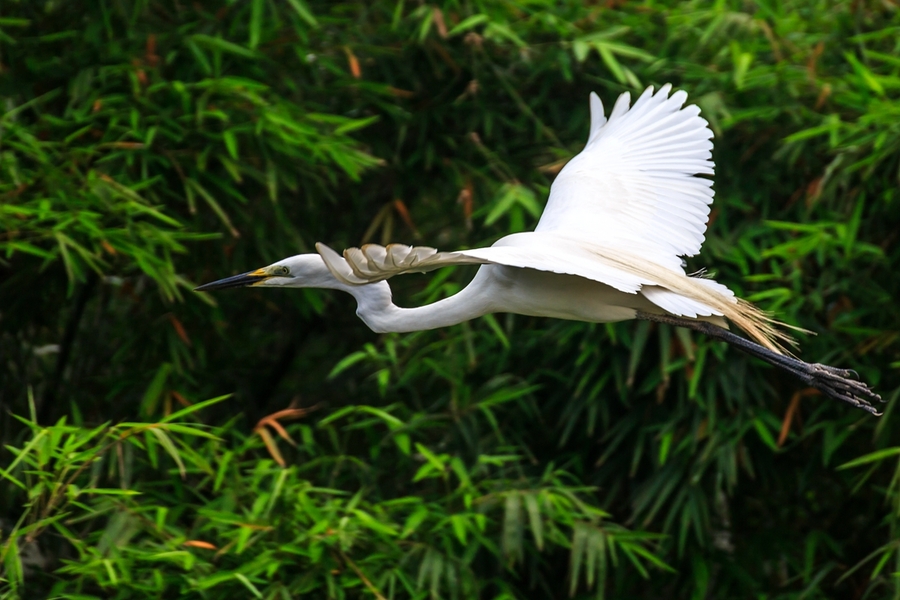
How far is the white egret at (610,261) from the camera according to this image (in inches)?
93.9

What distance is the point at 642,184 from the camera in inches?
129

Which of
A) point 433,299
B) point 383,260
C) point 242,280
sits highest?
point 383,260

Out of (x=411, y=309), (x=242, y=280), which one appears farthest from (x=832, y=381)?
(x=242, y=280)

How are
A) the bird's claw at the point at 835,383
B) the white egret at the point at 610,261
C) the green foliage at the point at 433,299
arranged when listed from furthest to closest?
the green foliage at the point at 433,299
the bird's claw at the point at 835,383
the white egret at the point at 610,261

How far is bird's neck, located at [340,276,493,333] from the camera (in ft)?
9.05

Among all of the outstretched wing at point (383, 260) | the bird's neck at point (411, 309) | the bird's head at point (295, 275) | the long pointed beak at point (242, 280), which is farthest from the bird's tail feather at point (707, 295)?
the long pointed beak at point (242, 280)

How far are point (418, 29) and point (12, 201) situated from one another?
1.37 meters

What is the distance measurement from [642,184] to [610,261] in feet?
2.41

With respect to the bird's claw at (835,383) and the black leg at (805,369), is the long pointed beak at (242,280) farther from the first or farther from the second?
the bird's claw at (835,383)

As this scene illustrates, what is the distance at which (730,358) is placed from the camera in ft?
12.1

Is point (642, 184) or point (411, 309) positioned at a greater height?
point (642, 184)

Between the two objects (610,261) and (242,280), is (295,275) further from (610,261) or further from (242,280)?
(610,261)

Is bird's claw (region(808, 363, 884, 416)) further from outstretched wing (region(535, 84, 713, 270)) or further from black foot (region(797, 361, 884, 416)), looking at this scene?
outstretched wing (region(535, 84, 713, 270))

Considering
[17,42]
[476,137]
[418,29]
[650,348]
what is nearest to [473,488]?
[650,348]
